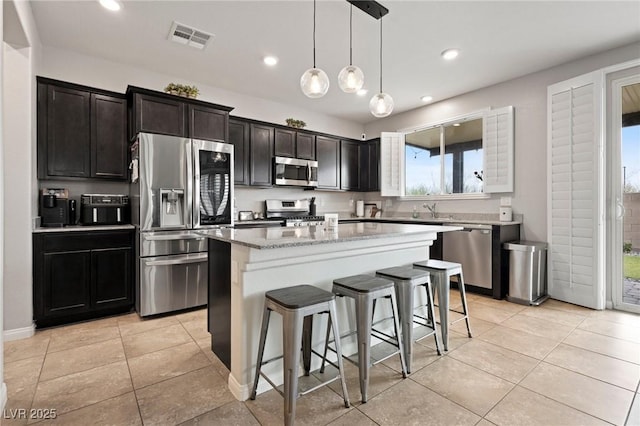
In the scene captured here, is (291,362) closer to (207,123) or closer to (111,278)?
(111,278)

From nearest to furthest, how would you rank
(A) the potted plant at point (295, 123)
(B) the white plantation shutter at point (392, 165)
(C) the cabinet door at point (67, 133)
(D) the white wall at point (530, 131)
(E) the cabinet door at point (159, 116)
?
1. (C) the cabinet door at point (67, 133)
2. (E) the cabinet door at point (159, 116)
3. (D) the white wall at point (530, 131)
4. (A) the potted plant at point (295, 123)
5. (B) the white plantation shutter at point (392, 165)

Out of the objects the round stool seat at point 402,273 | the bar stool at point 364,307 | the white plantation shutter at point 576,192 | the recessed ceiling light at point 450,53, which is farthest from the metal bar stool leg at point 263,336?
the white plantation shutter at point 576,192

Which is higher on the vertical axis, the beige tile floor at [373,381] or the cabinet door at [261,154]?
the cabinet door at [261,154]

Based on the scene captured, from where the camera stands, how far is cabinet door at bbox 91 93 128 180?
129 inches

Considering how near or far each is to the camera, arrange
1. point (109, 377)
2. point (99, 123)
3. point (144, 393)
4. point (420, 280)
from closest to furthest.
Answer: point (144, 393) → point (109, 377) → point (420, 280) → point (99, 123)

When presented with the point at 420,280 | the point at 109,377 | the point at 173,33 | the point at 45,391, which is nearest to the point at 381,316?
the point at 420,280

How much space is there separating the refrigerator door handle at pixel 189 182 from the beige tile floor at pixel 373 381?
116 centimetres

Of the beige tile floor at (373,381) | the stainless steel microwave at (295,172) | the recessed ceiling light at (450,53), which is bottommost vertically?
the beige tile floor at (373,381)

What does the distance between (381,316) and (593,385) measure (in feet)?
4.64

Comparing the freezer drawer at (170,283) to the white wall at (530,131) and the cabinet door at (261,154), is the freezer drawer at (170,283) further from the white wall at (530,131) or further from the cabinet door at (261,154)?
the white wall at (530,131)

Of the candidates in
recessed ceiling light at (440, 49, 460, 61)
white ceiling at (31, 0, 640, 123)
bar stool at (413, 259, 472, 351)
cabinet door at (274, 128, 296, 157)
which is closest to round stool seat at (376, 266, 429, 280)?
bar stool at (413, 259, 472, 351)

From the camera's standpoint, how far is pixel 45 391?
6.28ft

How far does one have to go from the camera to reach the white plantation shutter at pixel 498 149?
4098 mm

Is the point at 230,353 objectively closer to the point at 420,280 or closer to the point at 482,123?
the point at 420,280
